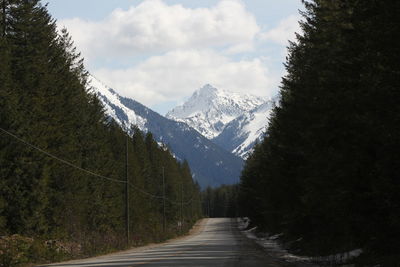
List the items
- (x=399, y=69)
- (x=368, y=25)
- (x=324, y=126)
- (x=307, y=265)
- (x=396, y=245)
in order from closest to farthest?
(x=399, y=69)
(x=368, y=25)
(x=396, y=245)
(x=324, y=126)
(x=307, y=265)

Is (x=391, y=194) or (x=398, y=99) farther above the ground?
(x=398, y=99)

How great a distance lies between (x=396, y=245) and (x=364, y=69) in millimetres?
5141

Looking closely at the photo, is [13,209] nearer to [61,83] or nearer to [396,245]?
[61,83]

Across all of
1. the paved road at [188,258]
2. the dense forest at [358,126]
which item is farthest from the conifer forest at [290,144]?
the paved road at [188,258]

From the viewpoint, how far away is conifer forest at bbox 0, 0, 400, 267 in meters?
15.0

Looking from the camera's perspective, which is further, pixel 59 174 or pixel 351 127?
pixel 59 174

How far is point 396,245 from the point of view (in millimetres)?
16281

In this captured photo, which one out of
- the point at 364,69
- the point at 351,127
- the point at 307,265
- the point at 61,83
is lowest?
the point at 307,265

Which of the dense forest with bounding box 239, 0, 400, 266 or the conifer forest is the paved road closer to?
the conifer forest

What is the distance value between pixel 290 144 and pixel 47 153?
13.5 m

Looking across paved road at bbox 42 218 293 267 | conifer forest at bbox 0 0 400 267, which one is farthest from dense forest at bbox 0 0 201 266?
paved road at bbox 42 218 293 267

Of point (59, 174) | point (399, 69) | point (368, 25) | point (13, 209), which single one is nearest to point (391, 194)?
point (399, 69)

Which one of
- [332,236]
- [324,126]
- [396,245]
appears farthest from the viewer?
[332,236]

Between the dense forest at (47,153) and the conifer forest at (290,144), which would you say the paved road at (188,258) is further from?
the dense forest at (47,153)
